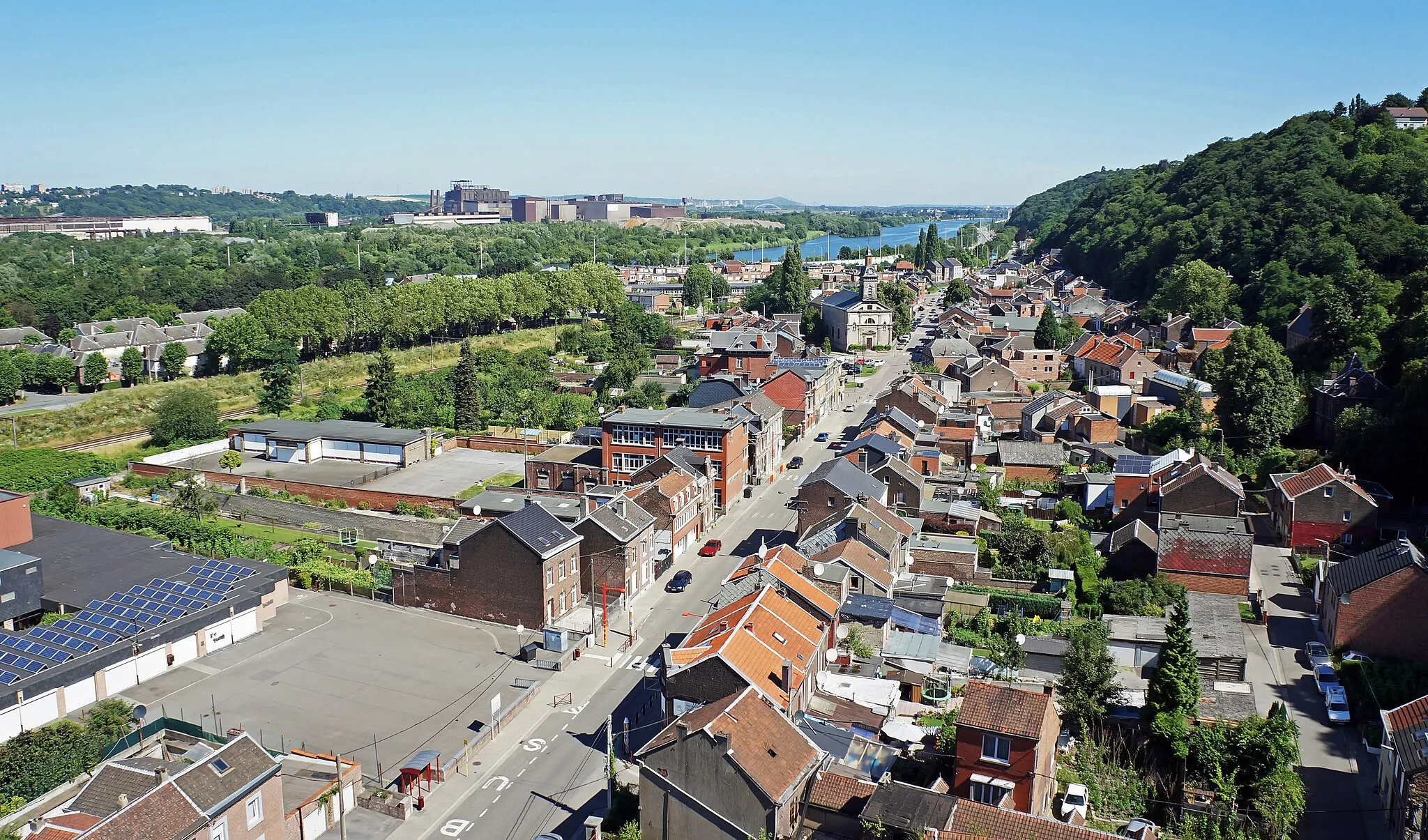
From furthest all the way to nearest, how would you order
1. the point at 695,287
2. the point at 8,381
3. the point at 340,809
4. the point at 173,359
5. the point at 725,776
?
the point at 695,287
the point at 173,359
the point at 8,381
the point at 340,809
the point at 725,776

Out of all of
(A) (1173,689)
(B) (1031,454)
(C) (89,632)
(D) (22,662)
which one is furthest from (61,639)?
(B) (1031,454)

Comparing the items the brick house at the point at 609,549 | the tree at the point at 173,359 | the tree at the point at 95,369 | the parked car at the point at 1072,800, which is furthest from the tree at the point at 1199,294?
the tree at the point at 95,369

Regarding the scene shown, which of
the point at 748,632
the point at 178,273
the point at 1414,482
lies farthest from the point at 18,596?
the point at 178,273

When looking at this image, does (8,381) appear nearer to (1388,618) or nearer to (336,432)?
(336,432)

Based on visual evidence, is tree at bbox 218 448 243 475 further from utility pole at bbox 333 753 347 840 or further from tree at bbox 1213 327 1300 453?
tree at bbox 1213 327 1300 453

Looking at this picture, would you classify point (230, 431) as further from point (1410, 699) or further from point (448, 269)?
point (448, 269)

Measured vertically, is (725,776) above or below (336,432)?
above

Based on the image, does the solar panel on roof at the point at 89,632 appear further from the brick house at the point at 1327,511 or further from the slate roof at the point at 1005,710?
the brick house at the point at 1327,511
